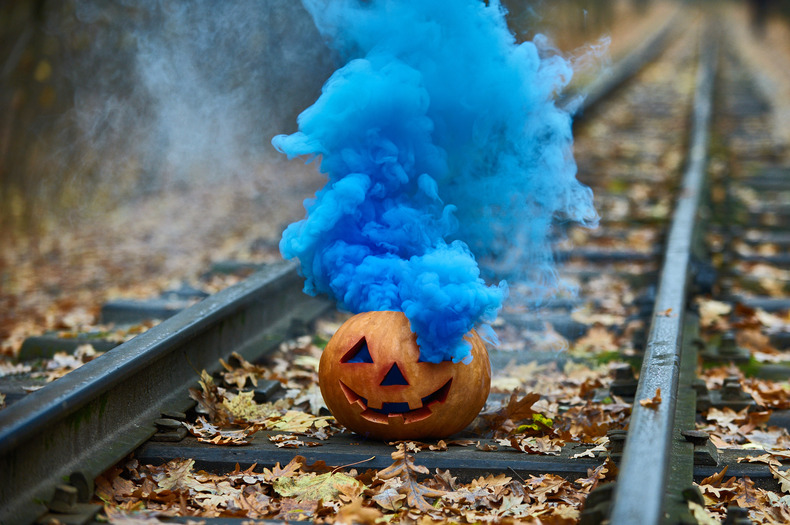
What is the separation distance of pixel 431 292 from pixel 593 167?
28.3 feet

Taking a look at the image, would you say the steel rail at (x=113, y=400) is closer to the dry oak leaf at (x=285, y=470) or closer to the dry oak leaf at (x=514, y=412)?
the dry oak leaf at (x=285, y=470)

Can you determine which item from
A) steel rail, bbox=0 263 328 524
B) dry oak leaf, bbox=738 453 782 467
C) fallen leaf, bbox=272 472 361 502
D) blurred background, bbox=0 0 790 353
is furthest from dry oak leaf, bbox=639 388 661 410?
blurred background, bbox=0 0 790 353

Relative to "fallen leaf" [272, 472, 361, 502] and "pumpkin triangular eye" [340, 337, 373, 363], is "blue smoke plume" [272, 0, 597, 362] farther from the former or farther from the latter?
"fallen leaf" [272, 472, 361, 502]

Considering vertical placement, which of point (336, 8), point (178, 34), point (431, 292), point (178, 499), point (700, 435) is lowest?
point (178, 499)

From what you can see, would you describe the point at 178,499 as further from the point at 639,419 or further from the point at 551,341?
the point at 551,341

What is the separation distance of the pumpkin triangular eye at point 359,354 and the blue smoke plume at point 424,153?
0.58 feet

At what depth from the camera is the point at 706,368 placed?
4988 mm

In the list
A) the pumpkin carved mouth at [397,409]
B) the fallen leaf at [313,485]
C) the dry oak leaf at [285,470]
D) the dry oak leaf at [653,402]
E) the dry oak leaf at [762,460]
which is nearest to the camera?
the dry oak leaf at [653,402]

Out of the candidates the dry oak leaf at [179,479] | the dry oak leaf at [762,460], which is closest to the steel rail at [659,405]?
the dry oak leaf at [762,460]

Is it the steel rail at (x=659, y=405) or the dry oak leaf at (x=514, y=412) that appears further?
the dry oak leaf at (x=514, y=412)

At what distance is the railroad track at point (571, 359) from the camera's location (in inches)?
114

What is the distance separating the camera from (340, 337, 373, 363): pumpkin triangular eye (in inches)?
141

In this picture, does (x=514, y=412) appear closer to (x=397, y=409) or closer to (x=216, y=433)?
(x=397, y=409)

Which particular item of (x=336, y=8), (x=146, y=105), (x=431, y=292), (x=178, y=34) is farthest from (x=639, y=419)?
(x=146, y=105)
